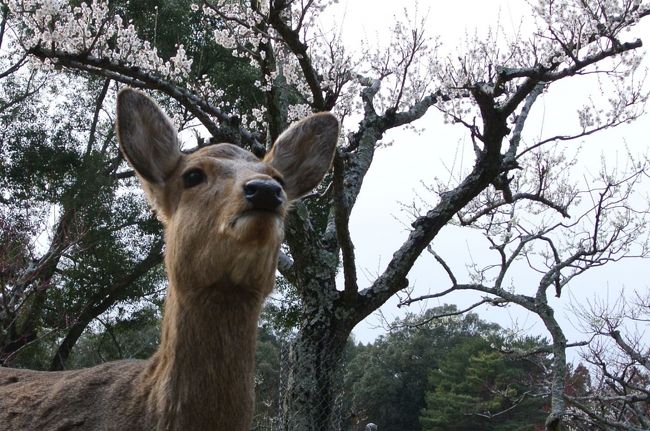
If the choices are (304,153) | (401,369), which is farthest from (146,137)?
(401,369)

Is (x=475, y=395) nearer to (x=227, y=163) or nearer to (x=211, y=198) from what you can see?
(x=227, y=163)

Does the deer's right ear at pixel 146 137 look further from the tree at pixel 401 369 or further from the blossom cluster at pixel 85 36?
the tree at pixel 401 369

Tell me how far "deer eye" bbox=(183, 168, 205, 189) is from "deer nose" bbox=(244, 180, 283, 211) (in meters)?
0.39

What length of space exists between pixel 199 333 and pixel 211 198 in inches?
20.9

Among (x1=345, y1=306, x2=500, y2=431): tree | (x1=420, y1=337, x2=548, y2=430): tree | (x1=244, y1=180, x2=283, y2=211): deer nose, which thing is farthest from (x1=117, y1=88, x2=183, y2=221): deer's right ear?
(x1=345, y1=306, x2=500, y2=431): tree

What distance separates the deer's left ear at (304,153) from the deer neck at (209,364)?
92 centimetres

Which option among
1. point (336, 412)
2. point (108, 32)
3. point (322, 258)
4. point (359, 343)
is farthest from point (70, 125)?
point (359, 343)

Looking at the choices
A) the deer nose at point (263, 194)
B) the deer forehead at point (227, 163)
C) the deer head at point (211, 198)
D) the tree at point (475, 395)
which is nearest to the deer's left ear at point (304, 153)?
the deer head at point (211, 198)

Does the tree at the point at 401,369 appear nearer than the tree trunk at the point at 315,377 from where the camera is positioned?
No

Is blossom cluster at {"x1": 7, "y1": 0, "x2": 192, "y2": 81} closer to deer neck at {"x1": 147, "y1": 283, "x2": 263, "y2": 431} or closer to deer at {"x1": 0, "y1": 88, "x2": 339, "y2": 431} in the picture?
deer at {"x1": 0, "y1": 88, "x2": 339, "y2": 431}

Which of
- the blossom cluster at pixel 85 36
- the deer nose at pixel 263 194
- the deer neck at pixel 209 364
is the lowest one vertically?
the deer neck at pixel 209 364

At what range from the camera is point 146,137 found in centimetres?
290

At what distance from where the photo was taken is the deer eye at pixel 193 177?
2.71m

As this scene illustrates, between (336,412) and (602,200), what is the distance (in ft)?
19.1
